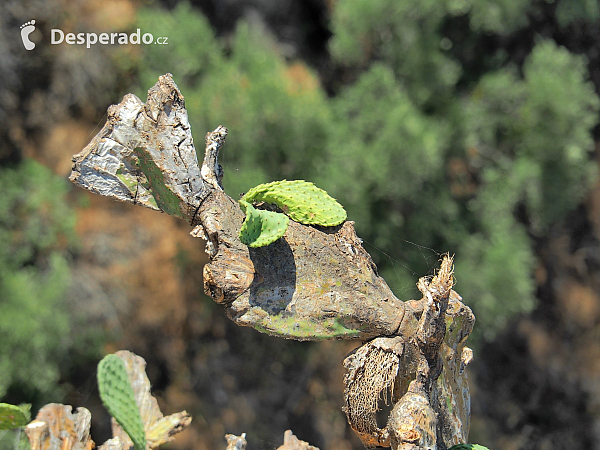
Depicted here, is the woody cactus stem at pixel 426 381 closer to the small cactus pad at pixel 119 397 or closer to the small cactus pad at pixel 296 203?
the small cactus pad at pixel 296 203

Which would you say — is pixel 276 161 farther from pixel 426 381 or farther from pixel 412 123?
pixel 426 381

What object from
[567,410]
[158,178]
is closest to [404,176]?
[158,178]

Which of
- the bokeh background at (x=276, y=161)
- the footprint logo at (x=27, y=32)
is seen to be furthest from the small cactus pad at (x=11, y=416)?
the footprint logo at (x=27, y=32)

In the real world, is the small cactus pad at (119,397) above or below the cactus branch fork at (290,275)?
below

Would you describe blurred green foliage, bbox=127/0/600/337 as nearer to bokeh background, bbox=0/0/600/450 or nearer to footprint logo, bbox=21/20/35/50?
bokeh background, bbox=0/0/600/450

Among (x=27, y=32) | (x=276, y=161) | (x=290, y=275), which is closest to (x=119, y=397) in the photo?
(x=290, y=275)

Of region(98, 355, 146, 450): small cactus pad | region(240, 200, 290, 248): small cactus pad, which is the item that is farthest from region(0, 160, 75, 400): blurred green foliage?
region(240, 200, 290, 248): small cactus pad
